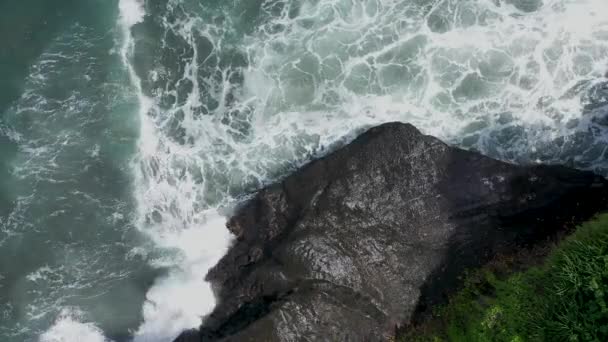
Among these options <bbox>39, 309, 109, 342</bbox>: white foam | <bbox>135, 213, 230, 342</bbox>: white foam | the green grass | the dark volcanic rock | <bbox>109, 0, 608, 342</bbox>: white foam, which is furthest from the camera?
<bbox>109, 0, 608, 342</bbox>: white foam

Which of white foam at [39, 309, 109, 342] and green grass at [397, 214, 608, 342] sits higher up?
white foam at [39, 309, 109, 342]

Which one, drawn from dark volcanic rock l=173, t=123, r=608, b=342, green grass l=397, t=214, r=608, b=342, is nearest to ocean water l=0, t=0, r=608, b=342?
dark volcanic rock l=173, t=123, r=608, b=342

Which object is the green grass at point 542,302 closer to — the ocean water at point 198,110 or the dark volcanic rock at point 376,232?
the dark volcanic rock at point 376,232

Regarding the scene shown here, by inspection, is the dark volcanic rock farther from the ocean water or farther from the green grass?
the ocean water

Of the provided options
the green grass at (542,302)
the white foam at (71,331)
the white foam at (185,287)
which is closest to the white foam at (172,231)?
the white foam at (185,287)

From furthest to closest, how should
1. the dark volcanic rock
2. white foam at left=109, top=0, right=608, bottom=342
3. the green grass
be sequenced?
white foam at left=109, top=0, right=608, bottom=342, the dark volcanic rock, the green grass

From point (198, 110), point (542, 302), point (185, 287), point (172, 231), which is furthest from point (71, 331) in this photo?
point (542, 302)

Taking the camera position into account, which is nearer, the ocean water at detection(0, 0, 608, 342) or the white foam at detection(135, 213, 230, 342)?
the white foam at detection(135, 213, 230, 342)
